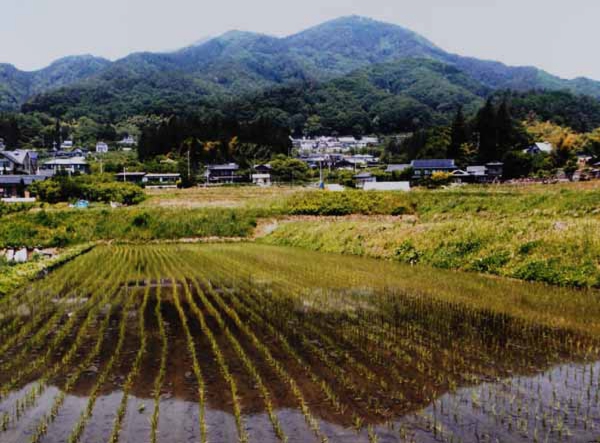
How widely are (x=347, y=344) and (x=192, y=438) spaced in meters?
3.38

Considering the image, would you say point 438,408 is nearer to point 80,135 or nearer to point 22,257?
point 22,257

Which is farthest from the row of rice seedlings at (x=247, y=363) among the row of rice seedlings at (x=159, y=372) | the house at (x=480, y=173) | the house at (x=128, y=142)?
the house at (x=128, y=142)

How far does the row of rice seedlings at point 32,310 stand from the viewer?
8.47m

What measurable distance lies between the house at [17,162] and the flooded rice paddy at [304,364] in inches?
2070

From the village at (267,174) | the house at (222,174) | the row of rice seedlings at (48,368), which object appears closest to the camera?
the row of rice seedlings at (48,368)

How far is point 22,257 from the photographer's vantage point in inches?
794

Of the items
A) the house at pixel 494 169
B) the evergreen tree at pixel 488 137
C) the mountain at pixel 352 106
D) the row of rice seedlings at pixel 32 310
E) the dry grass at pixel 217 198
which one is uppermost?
the mountain at pixel 352 106

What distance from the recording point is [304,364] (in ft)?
21.9

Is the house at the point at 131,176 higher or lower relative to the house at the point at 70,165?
lower

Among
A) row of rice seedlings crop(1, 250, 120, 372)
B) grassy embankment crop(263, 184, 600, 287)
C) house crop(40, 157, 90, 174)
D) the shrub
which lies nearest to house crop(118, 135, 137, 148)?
house crop(40, 157, 90, 174)

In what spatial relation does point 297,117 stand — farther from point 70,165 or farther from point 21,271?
point 21,271

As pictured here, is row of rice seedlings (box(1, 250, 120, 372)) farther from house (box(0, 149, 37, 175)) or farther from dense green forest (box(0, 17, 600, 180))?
house (box(0, 149, 37, 175))

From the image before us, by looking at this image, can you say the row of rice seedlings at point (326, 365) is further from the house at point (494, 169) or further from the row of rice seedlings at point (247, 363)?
the house at point (494, 169)

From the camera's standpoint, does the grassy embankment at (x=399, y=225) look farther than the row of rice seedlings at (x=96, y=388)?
Yes
